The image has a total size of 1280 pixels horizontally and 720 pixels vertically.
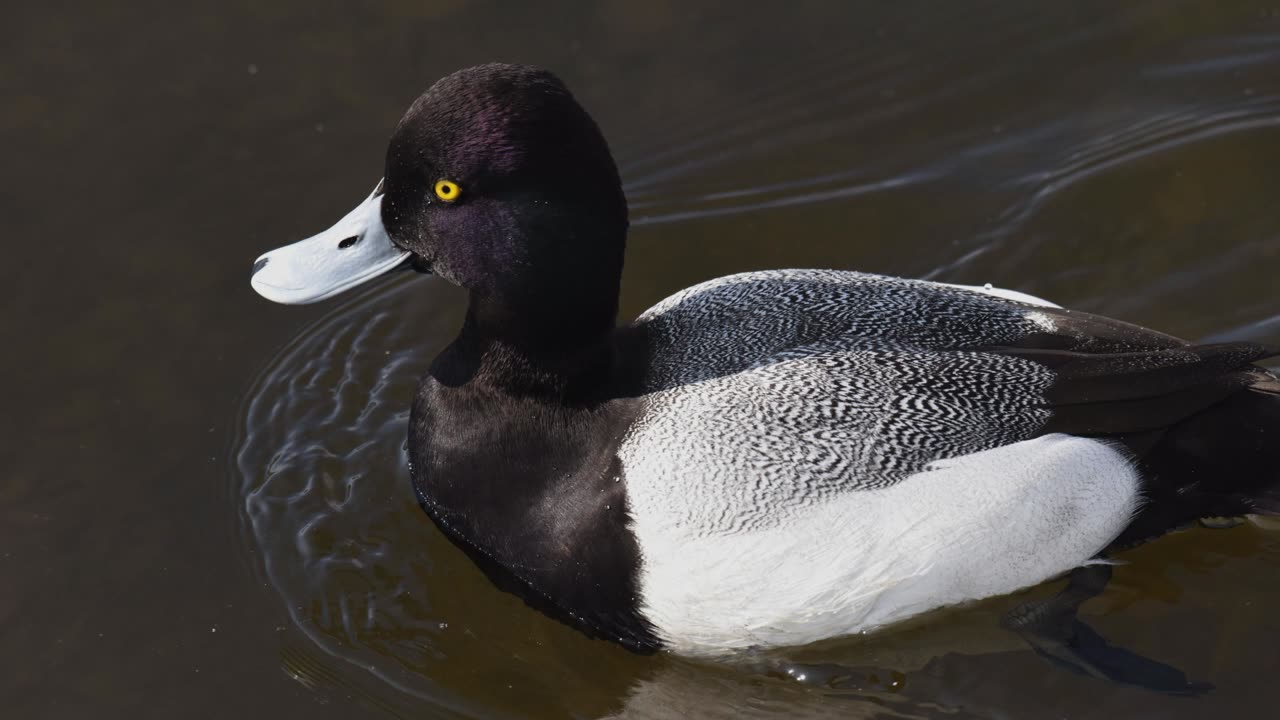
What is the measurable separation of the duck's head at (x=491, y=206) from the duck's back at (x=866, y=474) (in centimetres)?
61

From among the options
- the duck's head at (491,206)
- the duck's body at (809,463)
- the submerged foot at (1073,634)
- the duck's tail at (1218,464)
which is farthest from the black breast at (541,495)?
the duck's tail at (1218,464)

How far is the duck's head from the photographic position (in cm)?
437

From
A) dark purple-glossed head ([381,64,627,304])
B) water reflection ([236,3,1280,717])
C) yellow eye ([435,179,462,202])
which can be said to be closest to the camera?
dark purple-glossed head ([381,64,627,304])

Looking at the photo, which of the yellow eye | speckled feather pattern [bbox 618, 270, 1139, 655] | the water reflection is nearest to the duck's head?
the yellow eye

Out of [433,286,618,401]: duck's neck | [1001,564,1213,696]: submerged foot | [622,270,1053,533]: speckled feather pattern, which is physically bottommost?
[1001,564,1213,696]: submerged foot

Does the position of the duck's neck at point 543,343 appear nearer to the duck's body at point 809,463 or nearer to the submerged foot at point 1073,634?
the duck's body at point 809,463

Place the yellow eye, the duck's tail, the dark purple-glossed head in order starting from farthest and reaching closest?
the duck's tail < the yellow eye < the dark purple-glossed head

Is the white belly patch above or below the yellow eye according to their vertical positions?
below

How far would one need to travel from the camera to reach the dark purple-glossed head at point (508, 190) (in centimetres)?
436

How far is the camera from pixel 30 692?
486cm

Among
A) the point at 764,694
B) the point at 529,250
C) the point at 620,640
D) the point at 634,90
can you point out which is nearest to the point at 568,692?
the point at 620,640

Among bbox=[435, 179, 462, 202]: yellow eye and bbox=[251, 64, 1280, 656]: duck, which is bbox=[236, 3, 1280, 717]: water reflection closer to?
bbox=[251, 64, 1280, 656]: duck

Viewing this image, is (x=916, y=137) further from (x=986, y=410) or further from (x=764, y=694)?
(x=764, y=694)

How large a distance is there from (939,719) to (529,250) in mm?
2040
